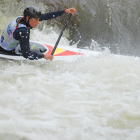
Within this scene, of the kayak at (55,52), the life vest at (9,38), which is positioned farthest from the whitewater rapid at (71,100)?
the life vest at (9,38)

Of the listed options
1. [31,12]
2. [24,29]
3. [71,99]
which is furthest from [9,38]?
[71,99]

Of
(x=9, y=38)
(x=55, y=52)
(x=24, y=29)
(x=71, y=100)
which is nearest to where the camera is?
(x=71, y=100)

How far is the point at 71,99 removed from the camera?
198cm

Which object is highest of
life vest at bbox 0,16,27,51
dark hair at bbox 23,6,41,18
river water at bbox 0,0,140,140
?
dark hair at bbox 23,6,41,18

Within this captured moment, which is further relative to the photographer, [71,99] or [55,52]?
[55,52]

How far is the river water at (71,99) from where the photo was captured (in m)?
1.44

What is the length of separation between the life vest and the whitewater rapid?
0.30 metres

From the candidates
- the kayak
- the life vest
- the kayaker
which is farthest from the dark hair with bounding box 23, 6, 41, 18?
the kayak

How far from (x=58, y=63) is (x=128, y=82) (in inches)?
55.8

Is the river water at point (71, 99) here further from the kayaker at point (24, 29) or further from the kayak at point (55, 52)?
the kayaker at point (24, 29)

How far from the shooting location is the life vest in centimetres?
253

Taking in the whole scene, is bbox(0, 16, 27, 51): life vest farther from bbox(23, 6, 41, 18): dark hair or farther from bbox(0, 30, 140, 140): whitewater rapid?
bbox(0, 30, 140, 140): whitewater rapid

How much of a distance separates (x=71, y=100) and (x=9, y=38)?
1.56 m

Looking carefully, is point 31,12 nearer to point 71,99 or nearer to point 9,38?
point 9,38
